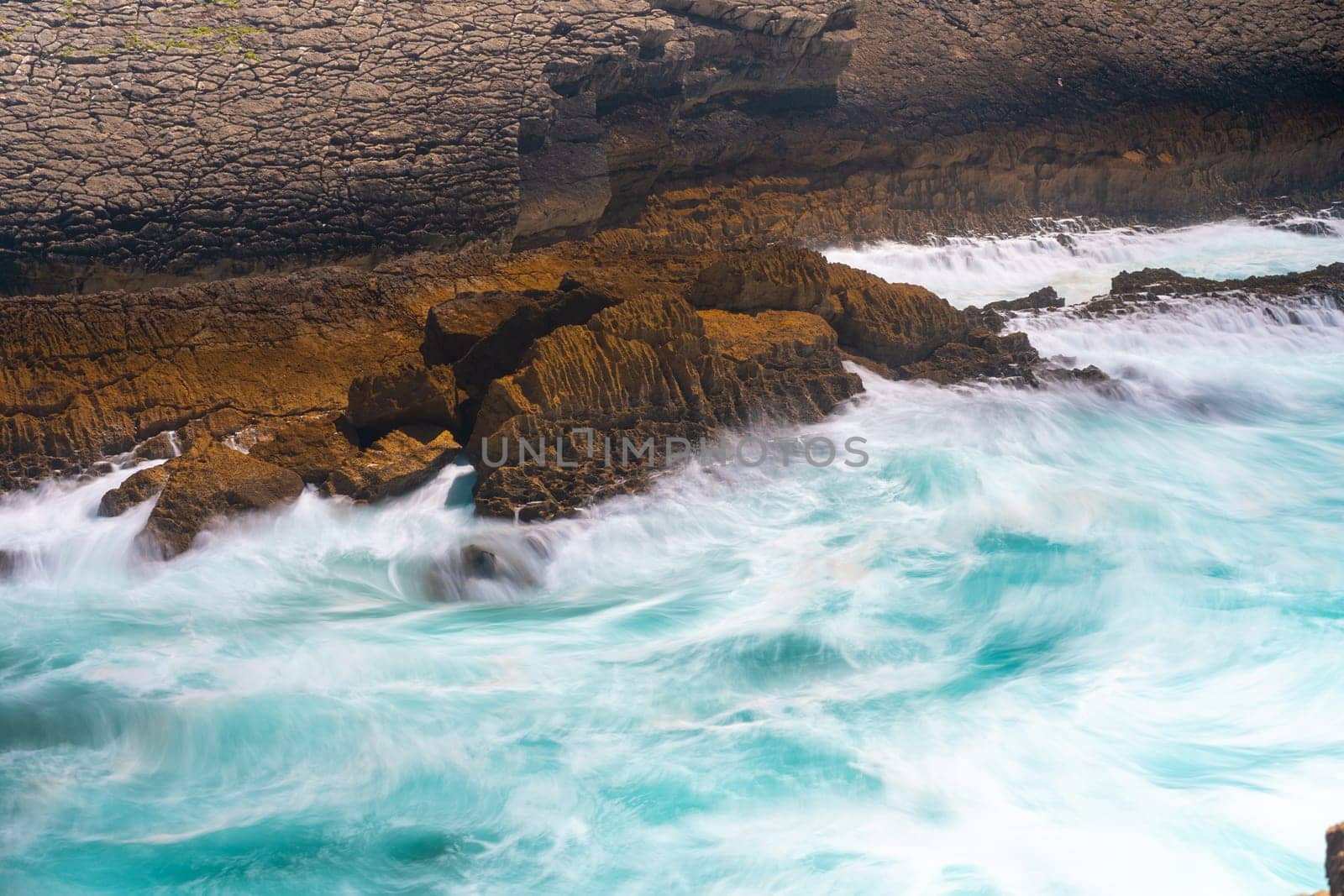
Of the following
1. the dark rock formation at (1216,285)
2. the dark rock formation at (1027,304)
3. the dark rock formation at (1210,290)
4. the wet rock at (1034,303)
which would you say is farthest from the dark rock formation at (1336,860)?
the dark rock formation at (1216,285)

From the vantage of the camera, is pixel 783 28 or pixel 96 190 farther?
pixel 783 28

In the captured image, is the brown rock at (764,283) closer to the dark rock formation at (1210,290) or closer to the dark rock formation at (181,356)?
the dark rock formation at (181,356)

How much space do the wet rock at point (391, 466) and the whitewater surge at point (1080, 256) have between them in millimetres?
4561

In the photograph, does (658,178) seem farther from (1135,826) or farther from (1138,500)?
(1135,826)

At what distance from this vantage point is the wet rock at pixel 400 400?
695 cm

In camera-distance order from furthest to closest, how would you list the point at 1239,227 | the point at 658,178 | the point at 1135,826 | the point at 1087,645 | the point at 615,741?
the point at 1239,227 < the point at 658,178 < the point at 1087,645 < the point at 615,741 < the point at 1135,826

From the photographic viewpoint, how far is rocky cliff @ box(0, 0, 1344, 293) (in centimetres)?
819

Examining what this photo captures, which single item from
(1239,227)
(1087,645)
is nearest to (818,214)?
(1239,227)

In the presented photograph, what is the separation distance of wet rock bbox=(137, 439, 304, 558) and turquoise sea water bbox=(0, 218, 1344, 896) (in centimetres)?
13

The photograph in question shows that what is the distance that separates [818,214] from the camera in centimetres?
1038

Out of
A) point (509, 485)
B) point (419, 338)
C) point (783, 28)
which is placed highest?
point (783, 28)

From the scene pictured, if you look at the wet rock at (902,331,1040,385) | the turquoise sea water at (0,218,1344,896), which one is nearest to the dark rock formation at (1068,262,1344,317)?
the wet rock at (902,331,1040,385)

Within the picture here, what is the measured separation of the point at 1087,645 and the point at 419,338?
474 centimetres

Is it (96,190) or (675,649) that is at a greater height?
(96,190)
